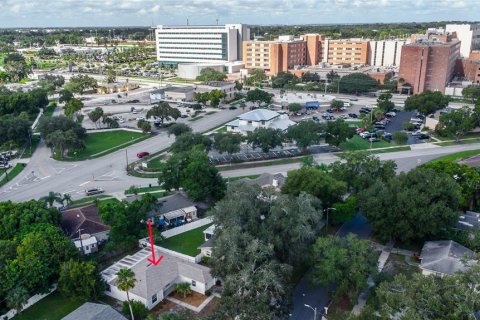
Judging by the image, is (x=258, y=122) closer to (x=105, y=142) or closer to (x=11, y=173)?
(x=105, y=142)

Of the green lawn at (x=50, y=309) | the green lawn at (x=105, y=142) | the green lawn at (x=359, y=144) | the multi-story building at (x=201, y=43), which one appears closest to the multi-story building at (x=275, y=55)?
the multi-story building at (x=201, y=43)

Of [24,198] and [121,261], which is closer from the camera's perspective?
[121,261]

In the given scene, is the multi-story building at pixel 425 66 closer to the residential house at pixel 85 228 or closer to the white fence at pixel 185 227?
the white fence at pixel 185 227

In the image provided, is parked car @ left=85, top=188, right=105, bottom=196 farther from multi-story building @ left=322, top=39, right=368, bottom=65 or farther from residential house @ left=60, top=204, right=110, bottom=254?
multi-story building @ left=322, top=39, right=368, bottom=65

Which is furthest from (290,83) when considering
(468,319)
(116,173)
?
(468,319)

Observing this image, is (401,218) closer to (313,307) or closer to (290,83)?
(313,307)

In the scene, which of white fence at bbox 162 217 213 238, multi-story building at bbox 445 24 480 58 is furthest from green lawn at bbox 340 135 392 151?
multi-story building at bbox 445 24 480 58

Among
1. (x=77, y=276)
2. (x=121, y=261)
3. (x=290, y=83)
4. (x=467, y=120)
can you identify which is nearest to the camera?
(x=77, y=276)
